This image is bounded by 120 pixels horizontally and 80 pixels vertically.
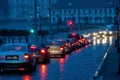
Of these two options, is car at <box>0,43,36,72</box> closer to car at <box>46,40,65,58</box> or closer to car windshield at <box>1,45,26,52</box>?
car windshield at <box>1,45,26,52</box>

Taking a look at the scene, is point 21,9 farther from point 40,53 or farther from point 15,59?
point 15,59

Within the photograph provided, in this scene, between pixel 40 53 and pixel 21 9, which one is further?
pixel 21 9

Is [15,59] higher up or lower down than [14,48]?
lower down

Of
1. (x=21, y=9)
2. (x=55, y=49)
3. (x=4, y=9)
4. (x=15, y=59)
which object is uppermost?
(x=15, y=59)

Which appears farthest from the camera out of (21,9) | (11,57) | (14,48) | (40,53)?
(21,9)

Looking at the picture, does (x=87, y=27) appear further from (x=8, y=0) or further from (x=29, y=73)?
(x=29, y=73)

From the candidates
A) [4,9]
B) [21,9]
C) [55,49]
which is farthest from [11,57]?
[21,9]

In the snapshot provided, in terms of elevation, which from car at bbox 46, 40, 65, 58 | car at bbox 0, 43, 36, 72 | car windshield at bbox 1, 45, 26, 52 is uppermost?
car windshield at bbox 1, 45, 26, 52

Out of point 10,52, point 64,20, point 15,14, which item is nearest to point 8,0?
point 15,14

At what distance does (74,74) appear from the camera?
29188 millimetres

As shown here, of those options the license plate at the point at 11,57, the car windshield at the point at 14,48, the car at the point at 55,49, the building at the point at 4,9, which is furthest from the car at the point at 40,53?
the building at the point at 4,9

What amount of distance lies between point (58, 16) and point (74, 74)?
161141mm

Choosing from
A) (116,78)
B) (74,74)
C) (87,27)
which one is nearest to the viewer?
(116,78)

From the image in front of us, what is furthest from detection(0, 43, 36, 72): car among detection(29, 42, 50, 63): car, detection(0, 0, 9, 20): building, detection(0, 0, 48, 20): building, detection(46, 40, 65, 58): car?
detection(0, 0, 48, 20): building
